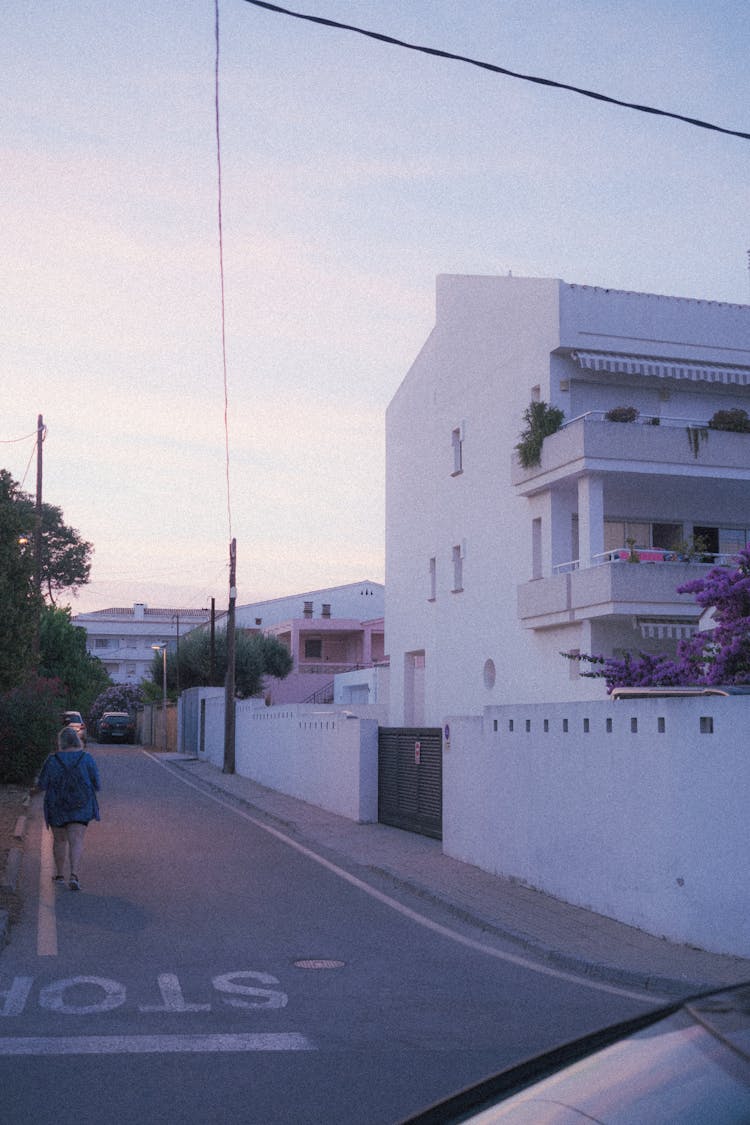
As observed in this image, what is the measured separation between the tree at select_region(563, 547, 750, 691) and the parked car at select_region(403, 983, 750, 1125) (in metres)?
12.2

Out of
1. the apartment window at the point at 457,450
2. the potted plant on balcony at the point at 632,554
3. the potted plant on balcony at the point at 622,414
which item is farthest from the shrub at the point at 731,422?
the apartment window at the point at 457,450

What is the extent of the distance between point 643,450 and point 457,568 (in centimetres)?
896

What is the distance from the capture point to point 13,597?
21.6 metres

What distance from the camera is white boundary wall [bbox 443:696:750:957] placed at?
9945mm

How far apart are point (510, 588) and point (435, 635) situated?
220 inches

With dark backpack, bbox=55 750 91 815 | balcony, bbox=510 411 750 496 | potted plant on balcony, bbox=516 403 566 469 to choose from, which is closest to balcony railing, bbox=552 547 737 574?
balcony, bbox=510 411 750 496

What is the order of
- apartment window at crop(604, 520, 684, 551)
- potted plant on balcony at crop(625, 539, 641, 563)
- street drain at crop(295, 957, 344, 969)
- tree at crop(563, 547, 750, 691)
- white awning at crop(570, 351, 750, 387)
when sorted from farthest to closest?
apartment window at crop(604, 520, 684, 551) → white awning at crop(570, 351, 750, 387) → potted plant on balcony at crop(625, 539, 641, 563) → tree at crop(563, 547, 750, 691) → street drain at crop(295, 957, 344, 969)

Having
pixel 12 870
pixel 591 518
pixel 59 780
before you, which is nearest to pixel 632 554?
pixel 591 518

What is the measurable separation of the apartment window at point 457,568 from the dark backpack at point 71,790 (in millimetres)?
21855

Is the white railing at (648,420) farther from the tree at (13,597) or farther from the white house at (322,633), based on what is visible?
the white house at (322,633)

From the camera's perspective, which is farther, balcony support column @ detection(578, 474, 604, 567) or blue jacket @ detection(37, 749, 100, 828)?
balcony support column @ detection(578, 474, 604, 567)

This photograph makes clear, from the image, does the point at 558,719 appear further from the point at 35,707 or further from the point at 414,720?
the point at 414,720

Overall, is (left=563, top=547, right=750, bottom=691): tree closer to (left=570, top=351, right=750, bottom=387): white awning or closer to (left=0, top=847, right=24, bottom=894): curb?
(left=0, top=847, right=24, bottom=894): curb

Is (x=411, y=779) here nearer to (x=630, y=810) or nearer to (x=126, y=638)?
(x=630, y=810)
